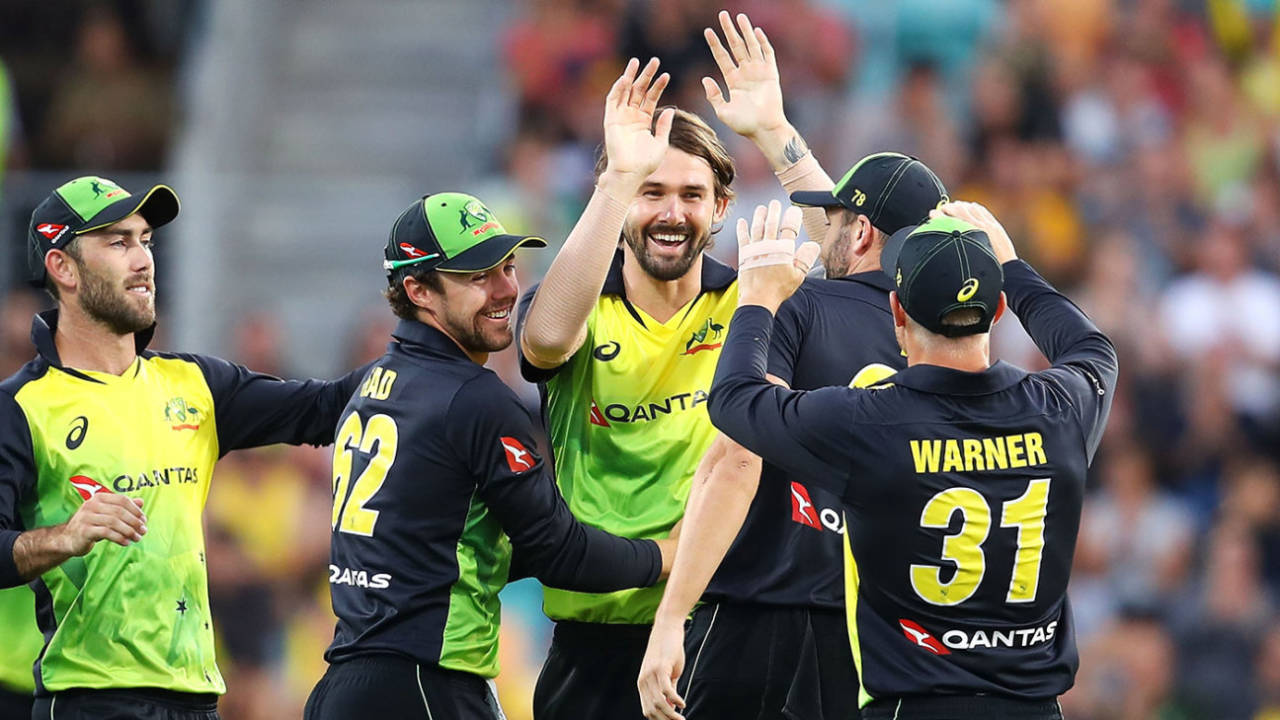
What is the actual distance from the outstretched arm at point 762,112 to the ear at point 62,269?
2176 mm

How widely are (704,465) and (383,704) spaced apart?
3.96ft

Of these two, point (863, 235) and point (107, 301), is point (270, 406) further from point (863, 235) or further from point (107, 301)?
point (863, 235)

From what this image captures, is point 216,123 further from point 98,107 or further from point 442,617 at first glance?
point 442,617

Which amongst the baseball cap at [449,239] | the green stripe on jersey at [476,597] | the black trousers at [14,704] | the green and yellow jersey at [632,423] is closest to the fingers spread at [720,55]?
the green and yellow jersey at [632,423]

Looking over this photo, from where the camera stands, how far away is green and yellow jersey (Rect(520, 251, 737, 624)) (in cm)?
598

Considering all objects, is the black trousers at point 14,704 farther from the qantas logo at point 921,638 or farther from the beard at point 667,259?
the qantas logo at point 921,638

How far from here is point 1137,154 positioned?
495 inches

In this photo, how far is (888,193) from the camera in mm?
5621

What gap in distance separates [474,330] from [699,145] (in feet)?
3.49

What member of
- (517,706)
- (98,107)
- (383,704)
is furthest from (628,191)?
(98,107)

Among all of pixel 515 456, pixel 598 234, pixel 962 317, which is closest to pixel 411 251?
pixel 598 234

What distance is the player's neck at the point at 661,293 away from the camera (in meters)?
6.13

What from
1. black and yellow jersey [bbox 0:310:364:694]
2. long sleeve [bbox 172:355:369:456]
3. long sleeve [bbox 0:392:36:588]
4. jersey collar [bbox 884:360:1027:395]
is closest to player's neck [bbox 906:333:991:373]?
jersey collar [bbox 884:360:1027:395]

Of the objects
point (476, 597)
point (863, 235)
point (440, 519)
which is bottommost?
point (476, 597)
